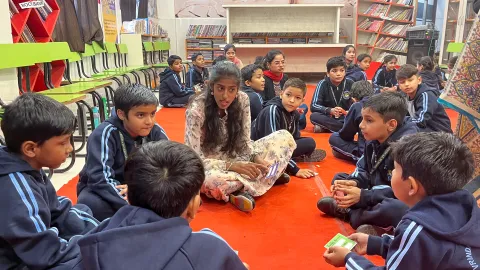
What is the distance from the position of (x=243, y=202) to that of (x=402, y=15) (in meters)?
7.31

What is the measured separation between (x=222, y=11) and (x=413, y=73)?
6.70 metres

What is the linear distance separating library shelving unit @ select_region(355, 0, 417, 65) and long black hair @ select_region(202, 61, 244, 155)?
261 inches

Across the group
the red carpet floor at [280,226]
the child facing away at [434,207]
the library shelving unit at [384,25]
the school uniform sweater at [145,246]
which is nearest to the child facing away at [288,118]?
the red carpet floor at [280,226]

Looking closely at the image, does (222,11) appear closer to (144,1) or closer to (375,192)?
(144,1)

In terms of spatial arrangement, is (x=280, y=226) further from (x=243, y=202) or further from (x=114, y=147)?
(x=114, y=147)

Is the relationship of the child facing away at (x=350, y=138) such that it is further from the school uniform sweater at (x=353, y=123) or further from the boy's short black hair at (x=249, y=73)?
the boy's short black hair at (x=249, y=73)

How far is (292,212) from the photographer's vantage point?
2.04 meters

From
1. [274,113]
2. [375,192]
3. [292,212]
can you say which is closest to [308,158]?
[274,113]

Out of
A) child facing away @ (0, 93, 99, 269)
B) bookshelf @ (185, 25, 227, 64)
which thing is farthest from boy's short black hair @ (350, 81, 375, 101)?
bookshelf @ (185, 25, 227, 64)

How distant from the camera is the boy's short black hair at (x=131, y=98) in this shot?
1682 mm

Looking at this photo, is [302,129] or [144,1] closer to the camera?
[302,129]

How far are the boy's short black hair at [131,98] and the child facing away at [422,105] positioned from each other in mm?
1967

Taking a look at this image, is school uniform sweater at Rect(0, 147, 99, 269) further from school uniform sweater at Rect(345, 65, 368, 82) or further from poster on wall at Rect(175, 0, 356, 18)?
poster on wall at Rect(175, 0, 356, 18)

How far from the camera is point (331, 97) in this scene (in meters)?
3.82
